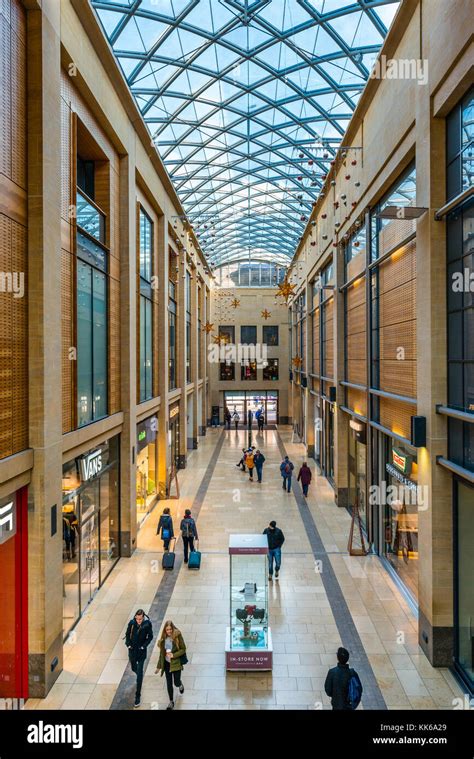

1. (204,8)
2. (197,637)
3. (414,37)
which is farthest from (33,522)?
(204,8)

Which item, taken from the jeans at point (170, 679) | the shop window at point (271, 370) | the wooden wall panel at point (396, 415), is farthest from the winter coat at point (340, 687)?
the shop window at point (271, 370)

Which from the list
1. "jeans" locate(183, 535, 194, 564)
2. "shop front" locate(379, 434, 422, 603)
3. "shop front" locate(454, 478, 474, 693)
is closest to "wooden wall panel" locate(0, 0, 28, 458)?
"jeans" locate(183, 535, 194, 564)

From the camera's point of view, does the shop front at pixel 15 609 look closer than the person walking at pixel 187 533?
Yes

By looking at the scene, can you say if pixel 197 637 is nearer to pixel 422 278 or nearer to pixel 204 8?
pixel 422 278

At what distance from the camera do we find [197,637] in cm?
888

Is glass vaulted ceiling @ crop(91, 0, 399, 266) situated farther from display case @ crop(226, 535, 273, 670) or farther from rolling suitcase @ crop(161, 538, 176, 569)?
rolling suitcase @ crop(161, 538, 176, 569)

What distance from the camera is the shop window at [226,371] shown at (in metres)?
46.1

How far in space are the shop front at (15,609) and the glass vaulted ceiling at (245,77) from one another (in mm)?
12932

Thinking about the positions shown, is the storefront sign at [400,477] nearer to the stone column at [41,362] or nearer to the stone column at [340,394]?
the stone column at [340,394]

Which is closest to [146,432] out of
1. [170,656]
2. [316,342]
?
[170,656]

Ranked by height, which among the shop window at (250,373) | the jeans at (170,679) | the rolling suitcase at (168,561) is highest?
the shop window at (250,373)

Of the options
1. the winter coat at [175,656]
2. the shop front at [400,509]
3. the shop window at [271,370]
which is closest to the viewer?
the winter coat at [175,656]

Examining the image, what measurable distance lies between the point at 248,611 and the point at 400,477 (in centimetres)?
468

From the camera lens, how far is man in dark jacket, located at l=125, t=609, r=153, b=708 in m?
7.04
